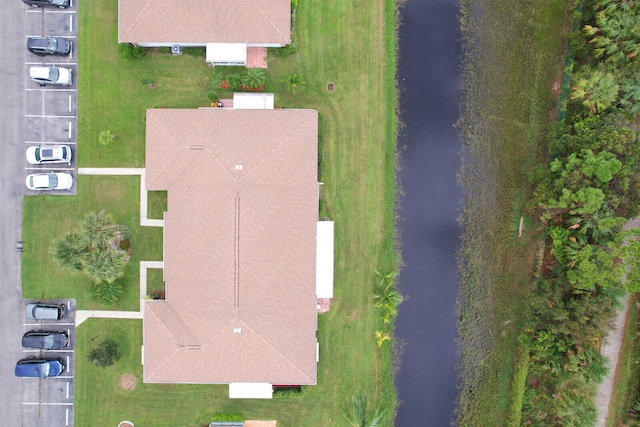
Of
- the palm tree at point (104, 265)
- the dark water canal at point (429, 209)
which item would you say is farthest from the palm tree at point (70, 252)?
A: the dark water canal at point (429, 209)

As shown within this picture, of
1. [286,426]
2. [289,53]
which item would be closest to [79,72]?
[289,53]

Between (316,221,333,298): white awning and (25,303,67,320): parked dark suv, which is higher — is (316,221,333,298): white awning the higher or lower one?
the higher one

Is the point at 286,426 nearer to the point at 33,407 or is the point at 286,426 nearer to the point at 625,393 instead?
the point at 33,407

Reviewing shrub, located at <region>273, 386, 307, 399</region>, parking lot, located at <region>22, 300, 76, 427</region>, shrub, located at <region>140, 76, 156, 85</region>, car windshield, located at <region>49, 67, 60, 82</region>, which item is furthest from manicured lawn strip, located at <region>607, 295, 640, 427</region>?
car windshield, located at <region>49, 67, 60, 82</region>

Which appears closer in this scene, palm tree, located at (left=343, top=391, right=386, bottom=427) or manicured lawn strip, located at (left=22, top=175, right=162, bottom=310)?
palm tree, located at (left=343, top=391, right=386, bottom=427)

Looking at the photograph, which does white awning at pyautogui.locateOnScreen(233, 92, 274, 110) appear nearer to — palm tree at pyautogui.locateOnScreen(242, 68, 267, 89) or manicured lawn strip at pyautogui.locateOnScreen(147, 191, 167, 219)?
palm tree at pyautogui.locateOnScreen(242, 68, 267, 89)

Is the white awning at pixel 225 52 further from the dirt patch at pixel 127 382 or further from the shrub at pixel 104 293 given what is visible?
the dirt patch at pixel 127 382

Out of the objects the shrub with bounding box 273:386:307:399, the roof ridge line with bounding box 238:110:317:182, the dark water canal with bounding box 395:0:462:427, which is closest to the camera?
the roof ridge line with bounding box 238:110:317:182

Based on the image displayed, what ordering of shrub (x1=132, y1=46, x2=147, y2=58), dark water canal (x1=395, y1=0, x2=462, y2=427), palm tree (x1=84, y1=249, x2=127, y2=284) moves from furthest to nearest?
dark water canal (x1=395, y1=0, x2=462, y2=427) < shrub (x1=132, y1=46, x2=147, y2=58) < palm tree (x1=84, y1=249, x2=127, y2=284)
